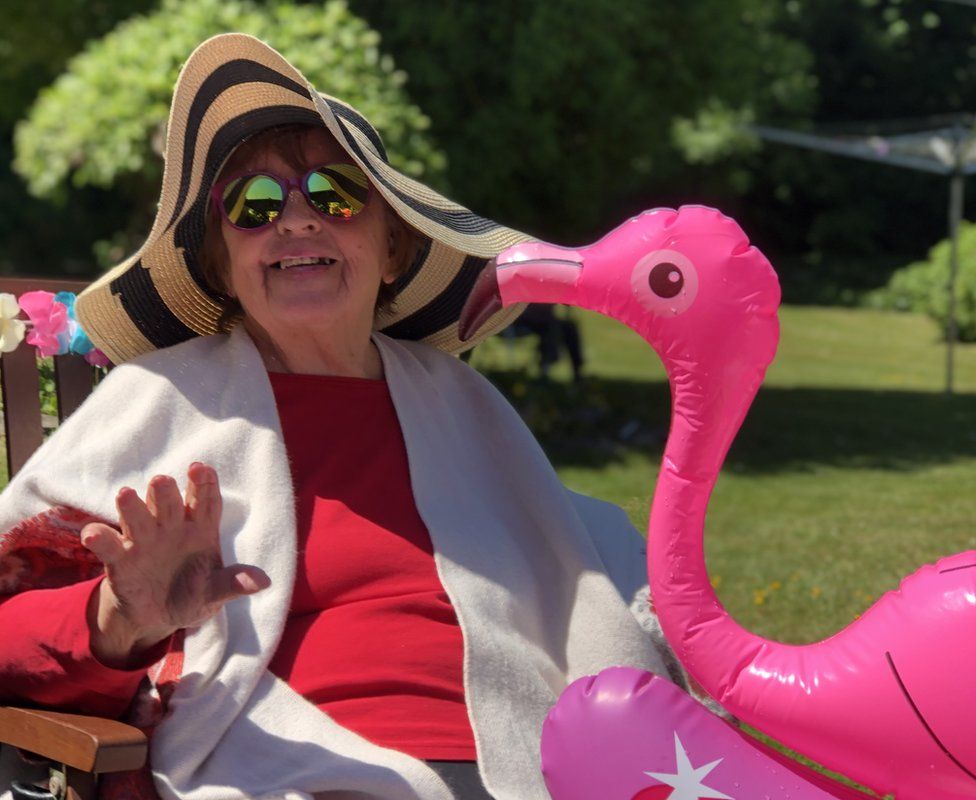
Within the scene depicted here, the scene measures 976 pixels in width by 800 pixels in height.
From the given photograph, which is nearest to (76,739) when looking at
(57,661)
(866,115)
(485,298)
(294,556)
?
(57,661)

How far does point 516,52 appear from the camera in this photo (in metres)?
9.45

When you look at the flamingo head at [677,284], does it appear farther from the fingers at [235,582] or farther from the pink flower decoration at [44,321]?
the pink flower decoration at [44,321]

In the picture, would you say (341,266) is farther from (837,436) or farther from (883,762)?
(837,436)

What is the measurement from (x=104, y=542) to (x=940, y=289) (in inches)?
789

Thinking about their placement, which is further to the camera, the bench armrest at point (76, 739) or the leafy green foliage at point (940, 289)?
the leafy green foliage at point (940, 289)

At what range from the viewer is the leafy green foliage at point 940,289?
18.9 m

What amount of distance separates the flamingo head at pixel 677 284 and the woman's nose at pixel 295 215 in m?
0.55

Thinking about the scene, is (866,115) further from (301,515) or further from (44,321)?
(301,515)

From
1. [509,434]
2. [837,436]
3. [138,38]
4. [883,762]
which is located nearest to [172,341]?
[509,434]

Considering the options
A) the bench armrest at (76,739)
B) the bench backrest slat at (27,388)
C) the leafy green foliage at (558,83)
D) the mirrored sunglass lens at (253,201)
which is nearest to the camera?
the bench armrest at (76,739)

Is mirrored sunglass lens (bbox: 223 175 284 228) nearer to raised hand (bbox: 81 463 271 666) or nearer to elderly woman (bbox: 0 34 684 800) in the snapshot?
elderly woman (bbox: 0 34 684 800)

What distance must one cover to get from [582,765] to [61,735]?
2.33 feet

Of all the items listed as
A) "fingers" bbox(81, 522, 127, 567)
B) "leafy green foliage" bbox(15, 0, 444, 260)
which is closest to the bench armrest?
"fingers" bbox(81, 522, 127, 567)

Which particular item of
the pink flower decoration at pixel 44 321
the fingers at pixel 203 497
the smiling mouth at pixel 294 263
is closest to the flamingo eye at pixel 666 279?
the fingers at pixel 203 497
